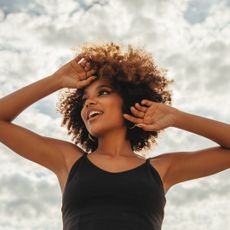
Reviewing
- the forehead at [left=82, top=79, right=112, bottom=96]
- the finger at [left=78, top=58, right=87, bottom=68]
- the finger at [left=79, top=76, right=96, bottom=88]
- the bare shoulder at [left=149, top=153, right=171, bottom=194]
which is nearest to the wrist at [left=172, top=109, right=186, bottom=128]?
the bare shoulder at [left=149, top=153, right=171, bottom=194]

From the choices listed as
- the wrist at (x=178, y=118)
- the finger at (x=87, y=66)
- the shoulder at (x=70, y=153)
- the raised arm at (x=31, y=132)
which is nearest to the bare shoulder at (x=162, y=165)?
the wrist at (x=178, y=118)

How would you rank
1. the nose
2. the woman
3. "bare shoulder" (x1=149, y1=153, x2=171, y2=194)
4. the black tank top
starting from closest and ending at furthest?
1. the black tank top
2. the woman
3. "bare shoulder" (x1=149, y1=153, x2=171, y2=194)
4. the nose

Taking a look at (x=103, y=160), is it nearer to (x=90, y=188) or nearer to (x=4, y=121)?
(x=90, y=188)

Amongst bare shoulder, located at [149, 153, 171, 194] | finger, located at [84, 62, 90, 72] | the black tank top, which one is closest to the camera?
the black tank top

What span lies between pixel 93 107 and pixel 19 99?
0.68 m

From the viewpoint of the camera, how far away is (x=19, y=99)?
16.5 feet

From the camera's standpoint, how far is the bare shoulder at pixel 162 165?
490cm

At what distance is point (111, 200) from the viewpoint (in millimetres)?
4434

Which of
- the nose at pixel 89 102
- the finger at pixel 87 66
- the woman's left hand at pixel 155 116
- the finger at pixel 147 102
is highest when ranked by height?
the finger at pixel 87 66

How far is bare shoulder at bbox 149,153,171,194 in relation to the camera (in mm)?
4902

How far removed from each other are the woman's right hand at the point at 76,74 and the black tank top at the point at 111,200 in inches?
31.3

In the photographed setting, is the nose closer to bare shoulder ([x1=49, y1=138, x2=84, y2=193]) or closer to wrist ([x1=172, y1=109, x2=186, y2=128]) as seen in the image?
bare shoulder ([x1=49, y1=138, x2=84, y2=193])

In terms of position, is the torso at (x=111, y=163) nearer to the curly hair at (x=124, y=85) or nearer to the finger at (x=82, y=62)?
the curly hair at (x=124, y=85)

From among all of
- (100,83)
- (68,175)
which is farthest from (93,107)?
(68,175)
